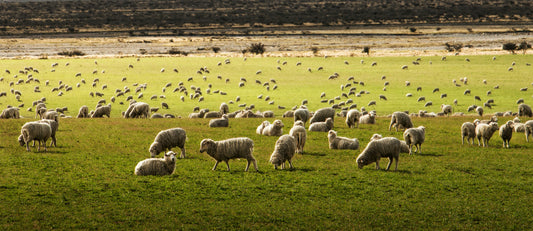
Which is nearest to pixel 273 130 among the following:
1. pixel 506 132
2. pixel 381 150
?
pixel 381 150

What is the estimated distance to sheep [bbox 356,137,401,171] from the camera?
61.4 ft

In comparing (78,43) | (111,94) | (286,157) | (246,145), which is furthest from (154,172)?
(78,43)

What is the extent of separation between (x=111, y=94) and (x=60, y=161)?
26938 millimetres

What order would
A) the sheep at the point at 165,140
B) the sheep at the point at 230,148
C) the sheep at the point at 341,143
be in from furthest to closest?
the sheep at the point at 341,143 < the sheep at the point at 165,140 < the sheep at the point at 230,148

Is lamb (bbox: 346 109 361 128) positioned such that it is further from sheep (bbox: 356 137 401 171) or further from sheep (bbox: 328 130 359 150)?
sheep (bbox: 356 137 401 171)

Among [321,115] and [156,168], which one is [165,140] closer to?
[156,168]

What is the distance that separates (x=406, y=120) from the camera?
26.6m

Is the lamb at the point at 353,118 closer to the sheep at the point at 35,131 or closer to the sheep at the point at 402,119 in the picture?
the sheep at the point at 402,119

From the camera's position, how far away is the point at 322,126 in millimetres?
27500

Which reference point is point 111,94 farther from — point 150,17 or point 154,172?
point 150,17

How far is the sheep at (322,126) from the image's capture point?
2733 centimetres

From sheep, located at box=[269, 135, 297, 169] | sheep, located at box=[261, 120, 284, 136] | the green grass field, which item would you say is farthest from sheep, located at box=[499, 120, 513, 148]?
sheep, located at box=[269, 135, 297, 169]

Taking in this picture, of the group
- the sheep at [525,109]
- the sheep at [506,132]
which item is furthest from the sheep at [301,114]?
the sheep at [525,109]

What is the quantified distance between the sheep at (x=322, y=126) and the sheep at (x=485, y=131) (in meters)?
6.12
